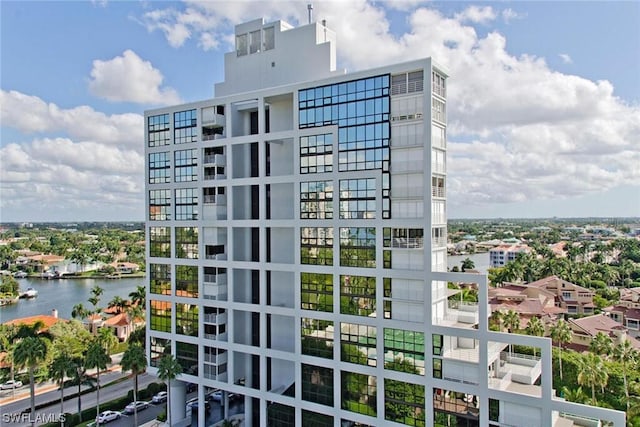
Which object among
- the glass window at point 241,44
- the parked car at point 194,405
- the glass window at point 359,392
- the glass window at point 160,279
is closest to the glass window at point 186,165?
the glass window at point 160,279

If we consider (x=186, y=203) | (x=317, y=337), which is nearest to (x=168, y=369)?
(x=317, y=337)

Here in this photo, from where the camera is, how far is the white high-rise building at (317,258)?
78.6 feet

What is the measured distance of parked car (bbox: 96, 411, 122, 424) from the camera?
35906mm

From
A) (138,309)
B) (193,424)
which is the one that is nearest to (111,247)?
(138,309)

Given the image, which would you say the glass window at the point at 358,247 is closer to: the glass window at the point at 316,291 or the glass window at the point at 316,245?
the glass window at the point at 316,245

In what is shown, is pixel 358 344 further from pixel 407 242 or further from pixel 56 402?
pixel 56 402

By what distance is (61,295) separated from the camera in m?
104

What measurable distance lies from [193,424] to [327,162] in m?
22.5

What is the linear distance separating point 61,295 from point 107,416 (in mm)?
79794

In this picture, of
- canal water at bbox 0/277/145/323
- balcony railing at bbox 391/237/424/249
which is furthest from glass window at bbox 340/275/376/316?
canal water at bbox 0/277/145/323

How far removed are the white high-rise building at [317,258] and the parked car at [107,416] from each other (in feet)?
20.9

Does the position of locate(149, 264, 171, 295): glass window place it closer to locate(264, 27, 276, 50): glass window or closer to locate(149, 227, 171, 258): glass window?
locate(149, 227, 171, 258): glass window

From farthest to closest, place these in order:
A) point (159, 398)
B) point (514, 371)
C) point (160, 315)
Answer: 1. point (159, 398)
2. point (160, 315)
3. point (514, 371)

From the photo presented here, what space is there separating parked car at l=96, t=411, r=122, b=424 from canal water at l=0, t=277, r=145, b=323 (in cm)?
5649
